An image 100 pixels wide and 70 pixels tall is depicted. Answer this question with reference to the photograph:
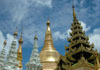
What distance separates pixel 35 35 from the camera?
24641mm

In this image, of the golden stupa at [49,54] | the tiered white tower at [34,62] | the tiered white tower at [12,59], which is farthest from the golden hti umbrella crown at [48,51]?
the tiered white tower at [12,59]

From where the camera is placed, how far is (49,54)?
26.1 meters

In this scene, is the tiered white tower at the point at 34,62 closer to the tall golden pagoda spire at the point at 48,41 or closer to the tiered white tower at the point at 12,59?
the tiered white tower at the point at 12,59

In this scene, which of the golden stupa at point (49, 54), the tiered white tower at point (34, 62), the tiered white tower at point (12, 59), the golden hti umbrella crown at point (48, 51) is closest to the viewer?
the tiered white tower at point (12, 59)

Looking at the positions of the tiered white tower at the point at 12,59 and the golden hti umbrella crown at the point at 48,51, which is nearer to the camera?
the tiered white tower at the point at 12,59

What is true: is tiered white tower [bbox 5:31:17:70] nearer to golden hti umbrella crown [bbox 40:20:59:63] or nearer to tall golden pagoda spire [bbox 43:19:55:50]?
golden hti umbrella crown [bbox 40:20:59:63]

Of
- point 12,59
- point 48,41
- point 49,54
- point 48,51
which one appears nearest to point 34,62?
point 12,59

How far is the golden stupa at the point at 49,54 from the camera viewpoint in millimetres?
24484

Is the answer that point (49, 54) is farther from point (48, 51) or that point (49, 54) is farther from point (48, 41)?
point (48, 41)

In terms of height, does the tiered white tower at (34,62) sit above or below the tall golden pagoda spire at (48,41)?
below

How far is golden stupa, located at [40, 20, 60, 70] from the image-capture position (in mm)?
24484

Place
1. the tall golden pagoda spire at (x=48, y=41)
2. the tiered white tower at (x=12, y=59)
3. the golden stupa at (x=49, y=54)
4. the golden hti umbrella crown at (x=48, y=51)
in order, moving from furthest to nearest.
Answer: the tall golden pagoda spire at (x=48, y=41)
the golden hti umbrella crown at (x=48, y=51)
the golden stupa at (x=49, y=54)
the tiered white tower at (x=12, y=59)

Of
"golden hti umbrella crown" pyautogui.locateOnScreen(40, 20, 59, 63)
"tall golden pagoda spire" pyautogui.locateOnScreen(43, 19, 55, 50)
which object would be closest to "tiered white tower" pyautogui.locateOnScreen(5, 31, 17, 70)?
"golden hti umbrella crown" pyautogui.locateOnScreen(40, 20, 59, 63)

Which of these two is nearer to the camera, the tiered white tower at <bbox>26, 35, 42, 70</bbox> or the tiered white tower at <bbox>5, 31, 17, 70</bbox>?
the tiered white tower at <bbox>5, 31, 17, 70</bbox>
